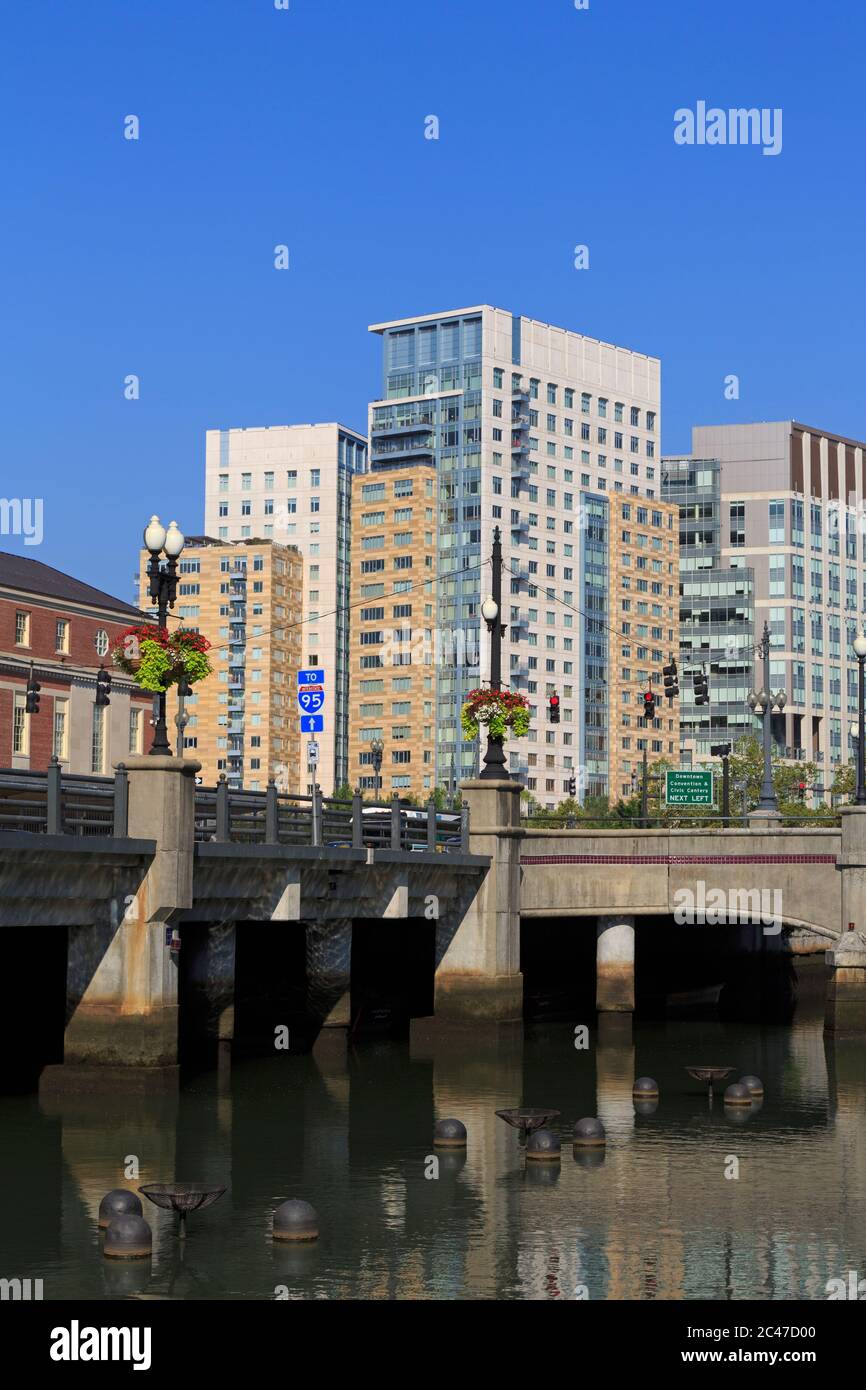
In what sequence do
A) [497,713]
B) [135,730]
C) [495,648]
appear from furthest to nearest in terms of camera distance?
[135,730] < [497,713] < [495,648]

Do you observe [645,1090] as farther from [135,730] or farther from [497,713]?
[135,730]

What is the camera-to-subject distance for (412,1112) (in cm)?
3362

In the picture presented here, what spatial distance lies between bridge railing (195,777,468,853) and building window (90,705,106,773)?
41829mm

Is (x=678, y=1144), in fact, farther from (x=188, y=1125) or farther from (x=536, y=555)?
(x=536, y=555)

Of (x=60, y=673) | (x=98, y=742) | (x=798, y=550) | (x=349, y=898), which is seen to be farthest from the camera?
(x=798, y=550)

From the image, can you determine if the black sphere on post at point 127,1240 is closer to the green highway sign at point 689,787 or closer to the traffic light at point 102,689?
the traffic light at point 102,689

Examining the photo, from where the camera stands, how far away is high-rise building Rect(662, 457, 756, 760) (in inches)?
7254

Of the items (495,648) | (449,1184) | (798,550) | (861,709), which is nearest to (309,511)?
(798,550)

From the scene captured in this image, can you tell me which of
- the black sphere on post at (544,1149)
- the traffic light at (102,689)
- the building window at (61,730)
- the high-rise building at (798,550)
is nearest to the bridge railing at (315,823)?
the black sphere on post at (544,1149)

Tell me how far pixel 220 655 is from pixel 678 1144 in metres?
154

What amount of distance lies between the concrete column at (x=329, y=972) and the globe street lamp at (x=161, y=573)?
33.0ft

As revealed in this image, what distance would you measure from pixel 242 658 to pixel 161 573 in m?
150

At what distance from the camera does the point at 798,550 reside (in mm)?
187750
